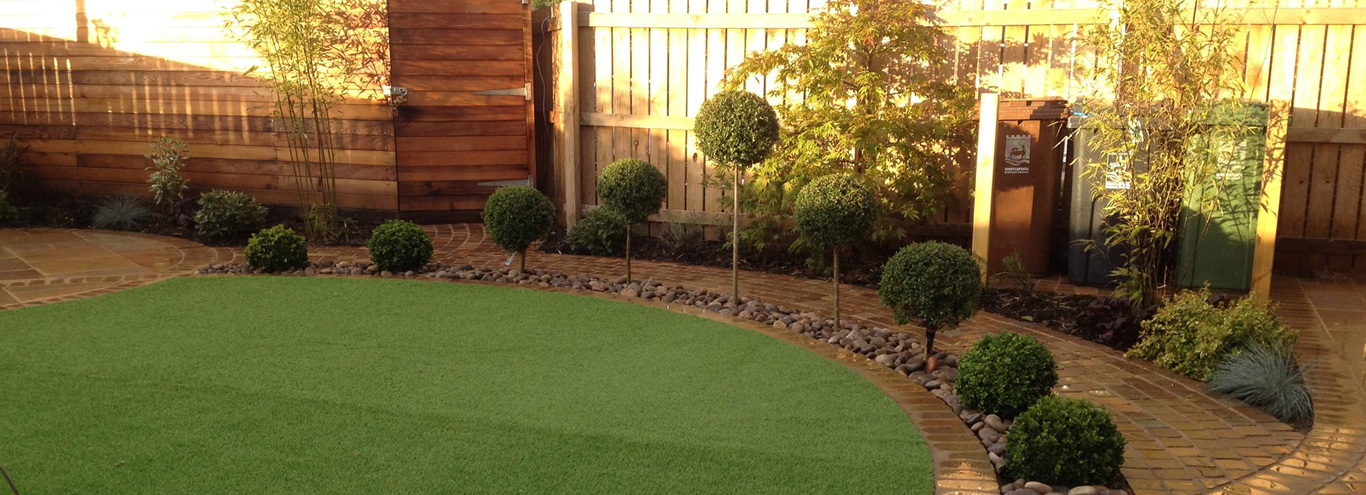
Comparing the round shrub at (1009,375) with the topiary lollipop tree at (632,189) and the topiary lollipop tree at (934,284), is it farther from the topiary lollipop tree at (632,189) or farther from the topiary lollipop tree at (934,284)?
the topiary lollipop tree at (632,189)

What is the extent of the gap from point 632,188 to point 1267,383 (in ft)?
13.6

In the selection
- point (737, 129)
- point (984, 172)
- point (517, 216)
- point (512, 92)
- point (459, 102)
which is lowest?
point (517, 216)

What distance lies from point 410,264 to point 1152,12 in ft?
18.2

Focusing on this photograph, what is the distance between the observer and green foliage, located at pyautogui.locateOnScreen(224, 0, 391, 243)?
9.16 metres

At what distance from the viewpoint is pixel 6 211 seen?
400 inches

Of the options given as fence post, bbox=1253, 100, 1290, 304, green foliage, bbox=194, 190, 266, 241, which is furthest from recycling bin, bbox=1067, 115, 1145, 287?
green foliage, bbox=194, 190, 266, 241

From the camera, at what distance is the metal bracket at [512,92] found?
10.1 metres

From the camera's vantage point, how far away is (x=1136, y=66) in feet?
22.5

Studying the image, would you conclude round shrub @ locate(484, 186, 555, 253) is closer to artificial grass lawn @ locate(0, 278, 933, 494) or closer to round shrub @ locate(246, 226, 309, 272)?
artificial grass lawn @ locate(0, 278, 933, 494)

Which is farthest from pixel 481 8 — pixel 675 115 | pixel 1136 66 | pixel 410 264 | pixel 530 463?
pixel 530 463

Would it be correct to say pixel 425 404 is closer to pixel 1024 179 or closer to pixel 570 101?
pixel 1024 179

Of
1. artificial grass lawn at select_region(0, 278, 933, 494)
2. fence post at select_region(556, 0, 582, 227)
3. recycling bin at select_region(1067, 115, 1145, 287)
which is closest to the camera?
artificial grass lawn at select_region(0, 278, 933, 494)

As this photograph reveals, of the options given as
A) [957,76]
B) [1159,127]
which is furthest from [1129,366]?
[957,76]

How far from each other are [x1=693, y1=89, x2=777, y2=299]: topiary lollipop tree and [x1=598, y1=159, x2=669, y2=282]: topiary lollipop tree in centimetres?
65
